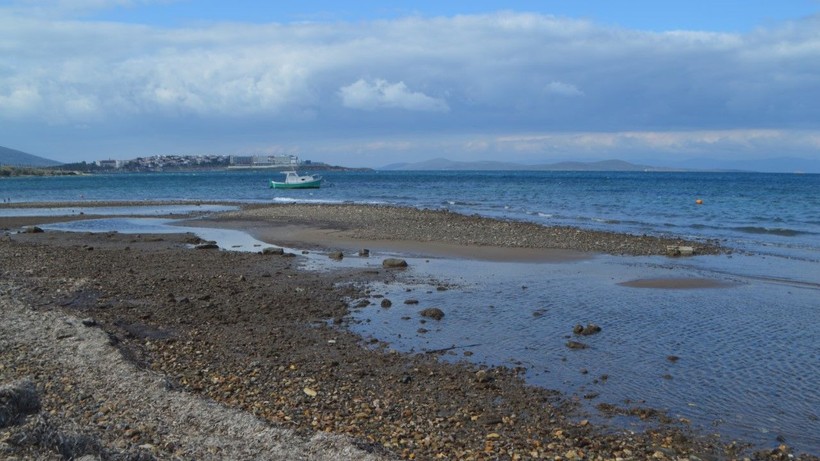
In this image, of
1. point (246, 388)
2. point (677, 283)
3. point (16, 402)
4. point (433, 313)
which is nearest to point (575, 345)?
point (433, 313)

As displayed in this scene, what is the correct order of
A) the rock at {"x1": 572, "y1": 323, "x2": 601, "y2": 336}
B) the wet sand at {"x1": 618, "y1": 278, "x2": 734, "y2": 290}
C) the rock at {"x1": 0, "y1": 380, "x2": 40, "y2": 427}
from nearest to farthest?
the rock at {"x1": 0, "y1": 380, "x2": 40, "y2": 427} → the rock at {"x1": 572, "y1": 323, "x2": 601, "y2": 336} → the wet sand at {"x1": 618, "y1": 278, "x2": 734, "y2": 290}

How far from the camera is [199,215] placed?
44.7 m

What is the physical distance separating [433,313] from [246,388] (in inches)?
217

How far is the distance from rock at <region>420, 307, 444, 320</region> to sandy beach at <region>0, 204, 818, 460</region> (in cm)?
164

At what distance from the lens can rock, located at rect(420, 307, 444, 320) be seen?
1413cm

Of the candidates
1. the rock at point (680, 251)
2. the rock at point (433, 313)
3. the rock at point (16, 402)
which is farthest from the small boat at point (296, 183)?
the rock at point (16, 402)

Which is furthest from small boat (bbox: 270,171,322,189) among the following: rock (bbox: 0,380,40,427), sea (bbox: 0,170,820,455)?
rock (bbox: 0,380,40,427)

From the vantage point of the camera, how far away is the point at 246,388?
938cm

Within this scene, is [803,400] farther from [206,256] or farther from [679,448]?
[206,256]

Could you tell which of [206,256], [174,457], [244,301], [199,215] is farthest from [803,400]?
[199,215]

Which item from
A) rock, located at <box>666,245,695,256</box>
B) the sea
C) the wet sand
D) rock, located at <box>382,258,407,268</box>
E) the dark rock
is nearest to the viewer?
the sea

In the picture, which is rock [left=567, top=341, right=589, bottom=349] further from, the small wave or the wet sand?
the small wave

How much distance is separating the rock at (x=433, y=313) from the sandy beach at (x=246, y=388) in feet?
5.39

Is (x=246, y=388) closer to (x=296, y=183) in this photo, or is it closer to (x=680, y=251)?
(x=680, y=251)
